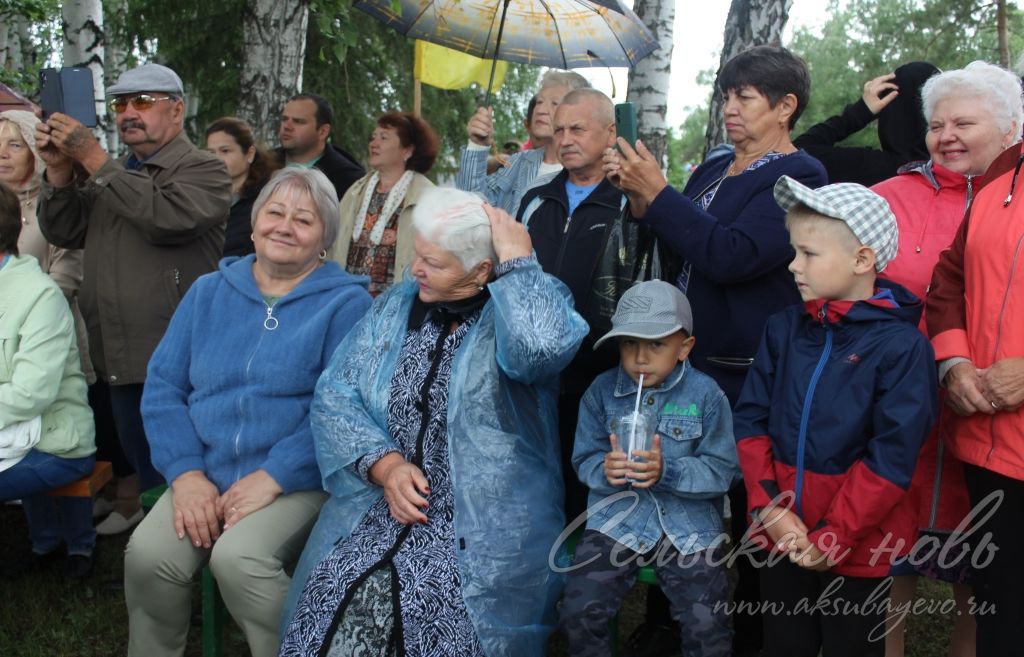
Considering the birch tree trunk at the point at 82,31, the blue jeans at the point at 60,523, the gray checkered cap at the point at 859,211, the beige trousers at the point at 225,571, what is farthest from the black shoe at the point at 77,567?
the birch tree trunk at the point at 82,31

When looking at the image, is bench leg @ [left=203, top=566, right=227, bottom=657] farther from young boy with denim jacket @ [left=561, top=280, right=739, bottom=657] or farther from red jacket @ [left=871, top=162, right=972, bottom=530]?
red jacket @ [left=871, top=162, right=972, bottom=530]

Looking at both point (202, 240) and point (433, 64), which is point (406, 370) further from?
point (433, 64)

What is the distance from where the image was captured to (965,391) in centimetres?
274

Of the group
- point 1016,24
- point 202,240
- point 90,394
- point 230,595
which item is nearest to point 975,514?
point 230,595

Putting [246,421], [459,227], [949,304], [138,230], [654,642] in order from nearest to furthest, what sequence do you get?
[949,304], [459,227], [246,421], [654,642], [138,230]

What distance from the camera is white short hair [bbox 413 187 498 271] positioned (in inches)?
126

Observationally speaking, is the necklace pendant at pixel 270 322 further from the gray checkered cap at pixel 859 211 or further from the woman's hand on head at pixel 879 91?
the woman's hand on head at pixel 879 91

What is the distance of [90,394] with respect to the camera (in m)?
5.17

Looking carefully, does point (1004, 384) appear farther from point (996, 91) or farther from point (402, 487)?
point (402, 487)

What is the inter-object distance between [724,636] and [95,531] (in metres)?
3.17

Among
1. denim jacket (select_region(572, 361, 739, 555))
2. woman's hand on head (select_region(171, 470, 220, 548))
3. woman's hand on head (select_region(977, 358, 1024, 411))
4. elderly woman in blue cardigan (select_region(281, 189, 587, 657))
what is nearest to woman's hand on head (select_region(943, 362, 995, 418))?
woman's hand on head (select_region(977, 358, 1024, 411))

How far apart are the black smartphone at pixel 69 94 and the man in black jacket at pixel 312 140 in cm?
196

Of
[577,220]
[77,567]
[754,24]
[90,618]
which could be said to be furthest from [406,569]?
[754,24]

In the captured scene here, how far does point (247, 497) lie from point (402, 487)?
0.64 meters
